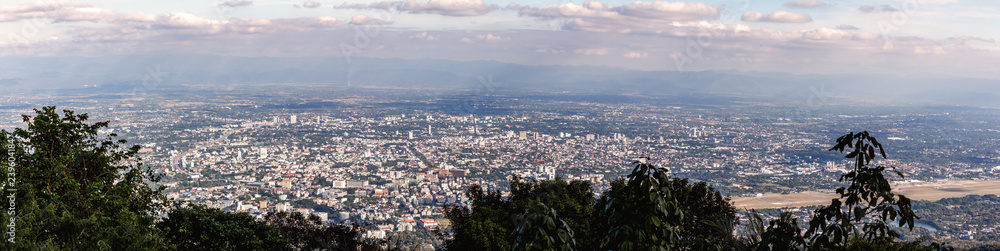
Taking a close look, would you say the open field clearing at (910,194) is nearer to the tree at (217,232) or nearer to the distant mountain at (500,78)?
the tree at (217,232)

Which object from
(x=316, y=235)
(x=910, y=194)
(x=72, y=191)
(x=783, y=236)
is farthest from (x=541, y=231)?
(x=910, y=194)

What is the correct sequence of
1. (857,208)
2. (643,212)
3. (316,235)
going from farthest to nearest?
(316,235)
(643,212)
(857,208)

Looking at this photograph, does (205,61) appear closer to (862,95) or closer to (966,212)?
(862,95)

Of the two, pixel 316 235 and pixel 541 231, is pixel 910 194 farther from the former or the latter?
pixel 541 231

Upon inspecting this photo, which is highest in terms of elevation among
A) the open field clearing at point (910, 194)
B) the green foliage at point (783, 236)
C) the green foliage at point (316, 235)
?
the green foliage at point (783, 236)

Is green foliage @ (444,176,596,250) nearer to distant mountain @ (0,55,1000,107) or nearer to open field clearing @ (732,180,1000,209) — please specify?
open field clearing @ (732,180,1000,209)

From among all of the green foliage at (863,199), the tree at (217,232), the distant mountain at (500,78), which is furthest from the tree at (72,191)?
Answer: the distant mountain at (500,78)

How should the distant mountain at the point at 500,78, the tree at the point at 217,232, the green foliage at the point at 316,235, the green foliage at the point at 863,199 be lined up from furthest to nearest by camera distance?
the distant mountain at the point at 500,78
the green foliage at the point at 316,235
the tree at the point at 217,232
the green foliage at the point at 863,199
